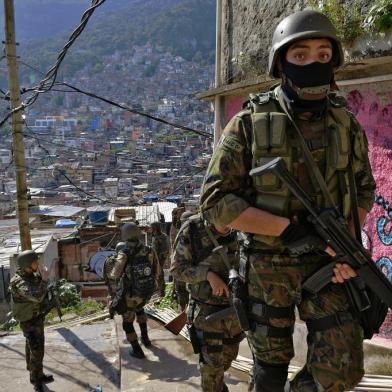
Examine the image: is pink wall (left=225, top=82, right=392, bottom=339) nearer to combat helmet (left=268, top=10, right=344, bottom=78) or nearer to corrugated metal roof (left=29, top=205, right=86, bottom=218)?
combat helmet (left=268, top=10, right=344, bottom=78)

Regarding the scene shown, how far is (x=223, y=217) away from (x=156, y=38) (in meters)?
178

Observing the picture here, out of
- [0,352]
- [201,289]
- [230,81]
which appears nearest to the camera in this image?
[201,289]

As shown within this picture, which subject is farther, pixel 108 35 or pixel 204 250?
pixel 108 35

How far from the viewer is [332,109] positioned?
7.82 feet

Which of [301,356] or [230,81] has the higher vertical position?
[230,81]

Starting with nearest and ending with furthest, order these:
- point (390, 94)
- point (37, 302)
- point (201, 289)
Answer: point (201, 289) → point (390, 94) → point (37, 302)

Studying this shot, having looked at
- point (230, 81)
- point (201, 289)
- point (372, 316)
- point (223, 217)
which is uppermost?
point (230, 81)

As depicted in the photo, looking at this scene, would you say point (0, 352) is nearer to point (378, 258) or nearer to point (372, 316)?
point (378, 258)

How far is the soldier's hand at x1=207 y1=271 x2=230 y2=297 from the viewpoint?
3529 millimetres

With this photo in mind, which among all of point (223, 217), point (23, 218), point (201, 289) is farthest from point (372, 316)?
point (23, 218)

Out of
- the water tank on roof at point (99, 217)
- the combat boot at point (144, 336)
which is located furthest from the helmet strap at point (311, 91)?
the water tank on roof at point (99, 217)

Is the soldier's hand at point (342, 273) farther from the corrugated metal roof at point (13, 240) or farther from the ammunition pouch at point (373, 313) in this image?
the corrugated metal roof at point (13, 240)

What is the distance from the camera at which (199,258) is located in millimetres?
3795

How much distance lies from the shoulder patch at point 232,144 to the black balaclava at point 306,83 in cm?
27
